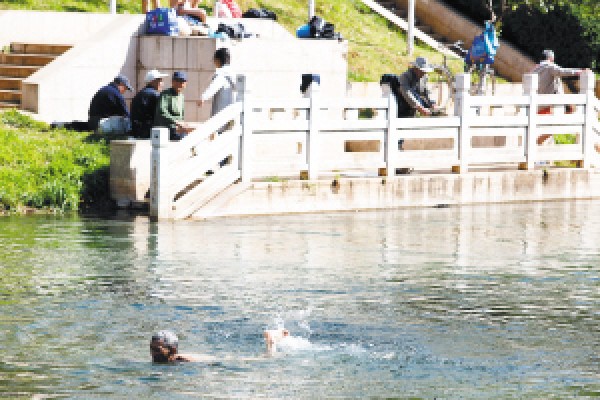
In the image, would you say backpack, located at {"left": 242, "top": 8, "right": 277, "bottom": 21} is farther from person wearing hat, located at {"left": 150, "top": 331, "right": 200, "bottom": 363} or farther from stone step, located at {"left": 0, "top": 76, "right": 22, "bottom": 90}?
person wearing hat, located at {"left": 150, "top": 331, "right": 200, "bottom": 363}

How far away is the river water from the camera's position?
11742 millimetres

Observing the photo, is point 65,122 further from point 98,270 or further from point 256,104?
point 98,270

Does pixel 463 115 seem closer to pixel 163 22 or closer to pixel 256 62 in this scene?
pixel 256 62

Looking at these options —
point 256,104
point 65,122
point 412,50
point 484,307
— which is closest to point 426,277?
point 484,307

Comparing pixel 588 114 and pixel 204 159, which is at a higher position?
pixel 588 114

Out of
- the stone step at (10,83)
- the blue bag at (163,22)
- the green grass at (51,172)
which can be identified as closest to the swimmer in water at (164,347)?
the green grass at (51,172)

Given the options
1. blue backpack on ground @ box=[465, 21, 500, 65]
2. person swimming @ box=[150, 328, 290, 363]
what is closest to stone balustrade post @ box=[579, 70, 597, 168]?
blue backpack on ground @ box=[465, 21, 500, 65]

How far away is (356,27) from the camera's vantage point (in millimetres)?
35688

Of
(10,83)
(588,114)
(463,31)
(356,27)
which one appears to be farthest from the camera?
(463,31)

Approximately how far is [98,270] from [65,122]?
774 centimetres

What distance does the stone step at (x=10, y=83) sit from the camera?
84.5 ft

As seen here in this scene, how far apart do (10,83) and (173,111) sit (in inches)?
225

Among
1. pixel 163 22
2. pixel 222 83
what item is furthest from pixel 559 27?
pixel 222 83

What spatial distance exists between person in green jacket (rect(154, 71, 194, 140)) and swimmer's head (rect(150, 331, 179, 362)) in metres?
9.32
